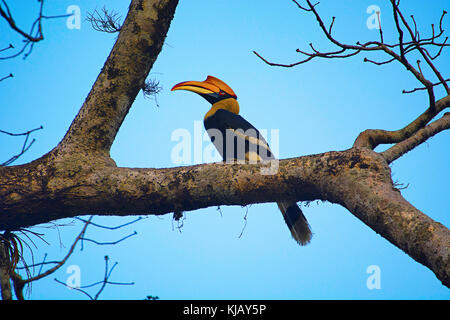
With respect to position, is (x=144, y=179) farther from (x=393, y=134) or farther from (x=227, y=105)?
(x=227, y=105)

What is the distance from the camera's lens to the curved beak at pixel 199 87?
15.3 ft

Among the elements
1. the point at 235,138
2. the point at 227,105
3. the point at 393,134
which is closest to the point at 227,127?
the point at 235,138

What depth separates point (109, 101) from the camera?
272 cm

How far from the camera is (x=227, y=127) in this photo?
421cm

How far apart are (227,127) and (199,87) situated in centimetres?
87

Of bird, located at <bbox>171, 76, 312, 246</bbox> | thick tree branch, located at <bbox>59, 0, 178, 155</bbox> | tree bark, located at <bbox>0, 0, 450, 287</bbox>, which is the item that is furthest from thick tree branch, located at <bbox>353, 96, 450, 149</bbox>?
thick tree branch, located at <bbox>59, 0, 178, 155</bbox>

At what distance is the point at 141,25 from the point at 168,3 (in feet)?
0.70

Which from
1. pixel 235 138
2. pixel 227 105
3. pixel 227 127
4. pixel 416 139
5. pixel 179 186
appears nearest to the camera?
pixel 179 186

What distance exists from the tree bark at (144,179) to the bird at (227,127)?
33.4 inches

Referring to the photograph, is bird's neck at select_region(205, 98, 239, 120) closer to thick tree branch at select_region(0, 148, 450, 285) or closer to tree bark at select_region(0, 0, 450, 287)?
tree bark at select_region(0, 0, 450, 287)

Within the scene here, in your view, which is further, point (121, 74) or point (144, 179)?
point (121, 74)
